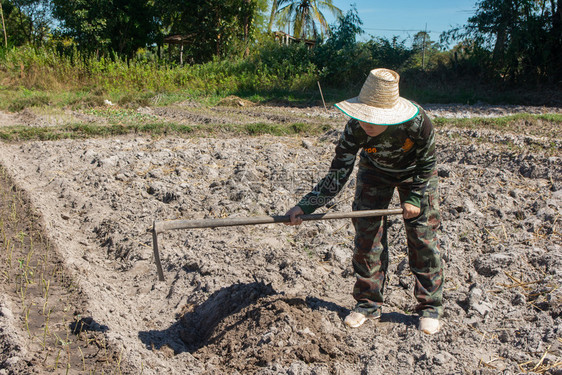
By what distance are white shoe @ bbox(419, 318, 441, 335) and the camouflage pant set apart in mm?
36

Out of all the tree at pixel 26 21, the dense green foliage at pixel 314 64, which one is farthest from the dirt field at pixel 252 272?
the tree at pixel 26 21

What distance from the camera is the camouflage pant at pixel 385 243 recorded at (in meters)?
2.75

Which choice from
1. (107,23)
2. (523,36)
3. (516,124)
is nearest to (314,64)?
(523,36)

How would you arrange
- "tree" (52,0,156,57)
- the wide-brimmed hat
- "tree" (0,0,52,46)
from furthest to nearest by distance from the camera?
"tree" (0,0,52,46) < "tree" (52,0,156,57) < the wide-brimmed hat

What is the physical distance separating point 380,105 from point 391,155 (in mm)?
303

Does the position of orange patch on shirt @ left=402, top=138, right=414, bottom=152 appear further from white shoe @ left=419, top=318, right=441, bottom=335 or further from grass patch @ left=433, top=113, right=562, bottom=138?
grass patch @ left=433, top=113, right=562, bottom=138

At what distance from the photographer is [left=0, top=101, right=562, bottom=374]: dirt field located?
264 cm

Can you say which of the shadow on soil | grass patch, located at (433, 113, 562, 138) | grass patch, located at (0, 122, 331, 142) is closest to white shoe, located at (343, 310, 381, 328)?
the shadow on soil

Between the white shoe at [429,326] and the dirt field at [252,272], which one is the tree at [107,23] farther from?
the white shoe at [429,326]

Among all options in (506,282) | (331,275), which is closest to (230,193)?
(331,275)

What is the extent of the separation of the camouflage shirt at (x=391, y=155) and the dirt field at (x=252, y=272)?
76 cm

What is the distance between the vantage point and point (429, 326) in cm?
276

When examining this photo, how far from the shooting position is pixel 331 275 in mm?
3617

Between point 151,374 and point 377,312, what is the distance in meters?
1.33
